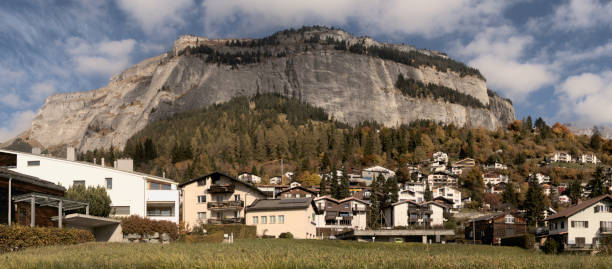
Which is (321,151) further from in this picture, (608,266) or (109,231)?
(608,266)

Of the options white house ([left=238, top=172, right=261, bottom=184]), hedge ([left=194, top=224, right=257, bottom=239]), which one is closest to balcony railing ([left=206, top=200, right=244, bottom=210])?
hedge ([left=194, top=224, right=257, bottom=239])

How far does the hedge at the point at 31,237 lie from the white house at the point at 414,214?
74.0m

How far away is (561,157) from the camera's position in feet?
597

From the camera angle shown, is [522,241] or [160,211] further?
[522,241]

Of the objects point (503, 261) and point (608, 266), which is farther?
point (503, 261)

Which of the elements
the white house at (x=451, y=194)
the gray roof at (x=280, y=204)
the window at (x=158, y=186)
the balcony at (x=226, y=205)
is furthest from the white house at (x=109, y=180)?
the white house at (x=451, y=194)

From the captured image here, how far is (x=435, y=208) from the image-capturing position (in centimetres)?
10394

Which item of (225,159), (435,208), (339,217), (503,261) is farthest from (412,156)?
(503,261)

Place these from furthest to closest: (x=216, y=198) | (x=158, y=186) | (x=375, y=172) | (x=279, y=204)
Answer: (x=375, y=172), (x=216, y=198), (x=279, y=204), (x=158, y=186)

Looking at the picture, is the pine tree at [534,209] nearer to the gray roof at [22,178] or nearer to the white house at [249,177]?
the white house at [249,177]

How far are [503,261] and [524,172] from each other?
15845 centimetres

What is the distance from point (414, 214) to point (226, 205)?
4209cm

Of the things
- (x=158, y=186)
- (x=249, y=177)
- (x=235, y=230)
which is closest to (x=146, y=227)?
(x=158, y=186)

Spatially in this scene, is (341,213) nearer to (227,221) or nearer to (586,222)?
(227,221)
